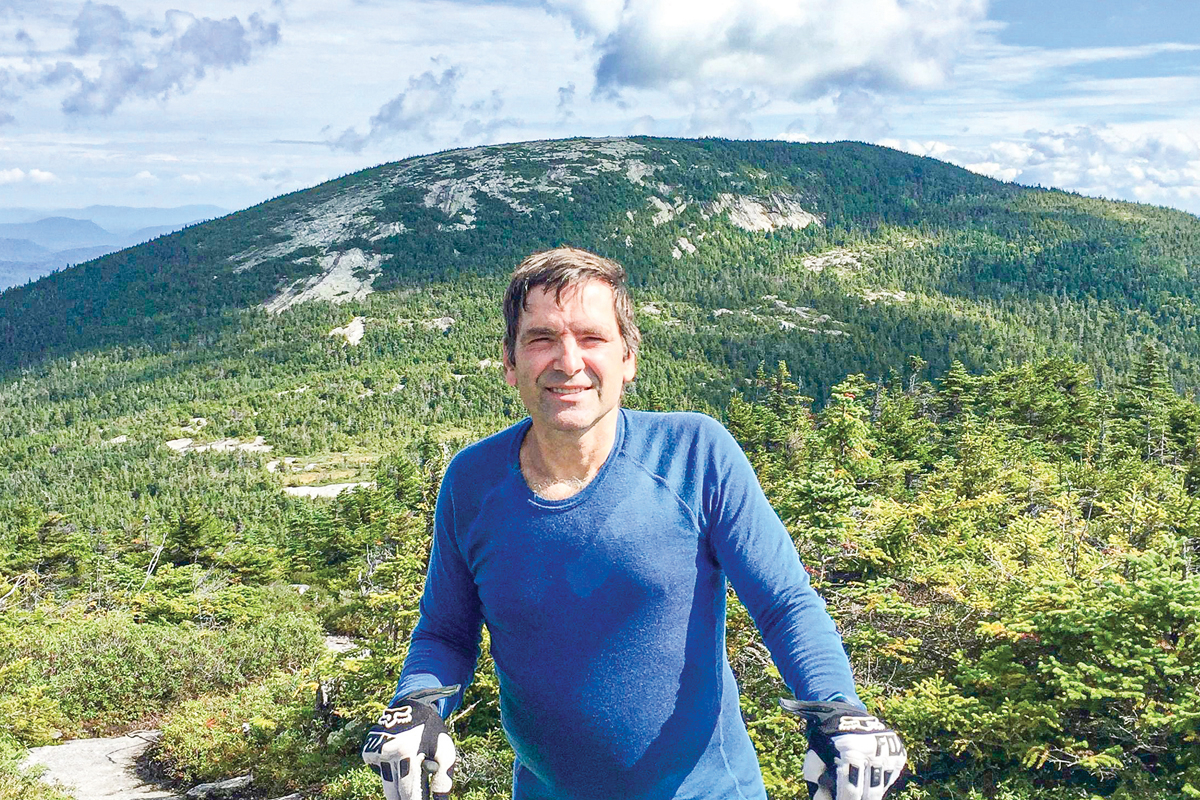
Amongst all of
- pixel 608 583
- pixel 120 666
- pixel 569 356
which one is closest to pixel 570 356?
pixel 569 356

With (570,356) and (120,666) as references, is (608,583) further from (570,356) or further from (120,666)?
(120,666)

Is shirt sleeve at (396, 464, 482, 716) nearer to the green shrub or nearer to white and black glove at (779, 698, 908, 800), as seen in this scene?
white and black glove at (779, 698, 908, 800)

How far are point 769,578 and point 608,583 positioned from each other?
1.81ft

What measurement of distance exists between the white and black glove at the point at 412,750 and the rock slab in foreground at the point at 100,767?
16816 millimetres

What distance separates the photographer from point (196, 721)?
18641mm

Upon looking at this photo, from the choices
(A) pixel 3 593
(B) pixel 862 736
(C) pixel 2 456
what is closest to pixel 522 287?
(B) pixel 862 736

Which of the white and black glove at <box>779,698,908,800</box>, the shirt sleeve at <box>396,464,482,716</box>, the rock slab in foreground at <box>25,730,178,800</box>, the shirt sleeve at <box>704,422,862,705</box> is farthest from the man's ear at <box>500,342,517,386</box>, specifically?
the rock slab in foreground at <box>25,730,178,800</box>

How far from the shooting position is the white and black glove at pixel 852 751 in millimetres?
2400

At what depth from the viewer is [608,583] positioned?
2.76 meters

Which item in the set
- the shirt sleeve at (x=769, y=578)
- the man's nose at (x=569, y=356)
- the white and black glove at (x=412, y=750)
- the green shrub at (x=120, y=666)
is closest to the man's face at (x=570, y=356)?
the man's nose at (x=569, y=356)

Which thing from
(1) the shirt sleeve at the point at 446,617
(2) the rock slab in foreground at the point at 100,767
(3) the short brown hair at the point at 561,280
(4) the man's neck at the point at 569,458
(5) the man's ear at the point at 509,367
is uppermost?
(3) the short brown hair at the point at 561,280

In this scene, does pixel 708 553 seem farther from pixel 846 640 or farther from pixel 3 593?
pixel 3 593

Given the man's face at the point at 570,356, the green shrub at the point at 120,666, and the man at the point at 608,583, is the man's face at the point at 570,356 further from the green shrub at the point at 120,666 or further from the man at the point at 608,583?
the green shrub at the point at 120,666

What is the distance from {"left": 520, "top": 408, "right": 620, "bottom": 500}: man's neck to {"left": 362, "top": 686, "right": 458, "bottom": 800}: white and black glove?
864 millimetres
